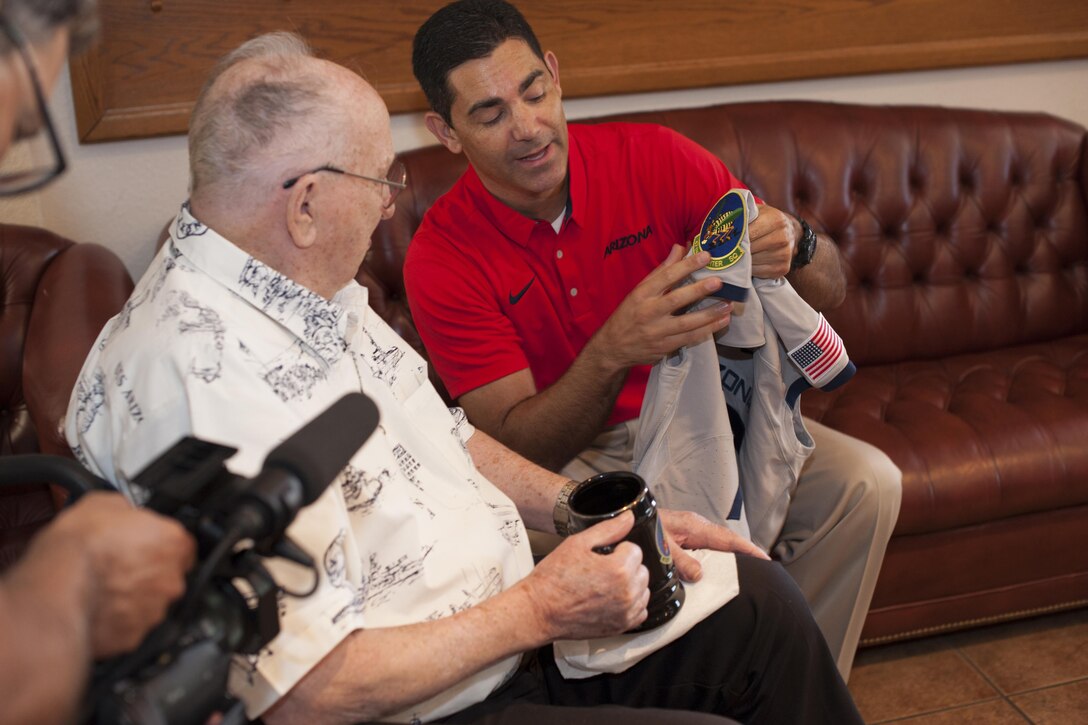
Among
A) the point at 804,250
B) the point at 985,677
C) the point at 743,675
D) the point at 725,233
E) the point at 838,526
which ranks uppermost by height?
the point at 725,233

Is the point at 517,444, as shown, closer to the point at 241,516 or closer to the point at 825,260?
the point at 825,260

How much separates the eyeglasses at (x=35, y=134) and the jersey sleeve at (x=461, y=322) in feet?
3.56

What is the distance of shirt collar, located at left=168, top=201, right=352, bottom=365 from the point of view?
3.85 feet

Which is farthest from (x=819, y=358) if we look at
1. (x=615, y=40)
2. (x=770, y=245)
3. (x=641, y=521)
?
(x=615, y=40)

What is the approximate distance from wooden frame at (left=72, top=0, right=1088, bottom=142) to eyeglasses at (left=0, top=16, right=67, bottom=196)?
Answer: 1735 millimetres

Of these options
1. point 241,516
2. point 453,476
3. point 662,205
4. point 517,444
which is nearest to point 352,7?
point 662,205

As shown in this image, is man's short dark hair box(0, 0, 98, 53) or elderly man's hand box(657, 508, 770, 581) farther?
elderly man's hand box(657, 508, 770, 581)

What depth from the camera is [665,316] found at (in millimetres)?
1664

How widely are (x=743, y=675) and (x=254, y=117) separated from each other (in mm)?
952

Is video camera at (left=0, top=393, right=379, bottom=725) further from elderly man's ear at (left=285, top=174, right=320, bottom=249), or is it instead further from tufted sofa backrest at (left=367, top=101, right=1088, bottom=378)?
tufted sofa backrest at (left=367, top=101, right=1088, bottom=378)

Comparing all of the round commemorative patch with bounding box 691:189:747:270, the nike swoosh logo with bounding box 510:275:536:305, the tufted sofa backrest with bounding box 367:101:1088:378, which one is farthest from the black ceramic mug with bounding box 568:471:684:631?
the tufted sofa backrest with bounding box 367:101:1088:378

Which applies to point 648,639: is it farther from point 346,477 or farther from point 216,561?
point 216,561

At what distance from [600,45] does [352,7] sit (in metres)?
0.65

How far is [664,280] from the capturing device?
1664mm
